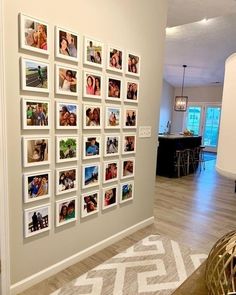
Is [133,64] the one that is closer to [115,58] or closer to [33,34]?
[115,58]

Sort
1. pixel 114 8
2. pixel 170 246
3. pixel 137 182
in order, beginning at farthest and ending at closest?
pixel 137 182 → pixel 170 246 → pixel 114 8

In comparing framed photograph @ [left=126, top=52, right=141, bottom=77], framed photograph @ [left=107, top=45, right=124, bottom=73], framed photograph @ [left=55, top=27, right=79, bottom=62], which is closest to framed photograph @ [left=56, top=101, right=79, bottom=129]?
framed photograph @ [left=55, top=27, right=79, bottom=62]

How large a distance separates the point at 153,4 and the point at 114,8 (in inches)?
25.9

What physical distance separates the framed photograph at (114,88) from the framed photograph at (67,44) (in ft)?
1.44

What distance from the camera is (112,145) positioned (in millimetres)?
2559

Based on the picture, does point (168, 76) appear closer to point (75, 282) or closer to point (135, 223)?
point (135, 223)

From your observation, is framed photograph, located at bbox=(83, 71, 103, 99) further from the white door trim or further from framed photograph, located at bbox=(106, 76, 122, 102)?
the white door trim

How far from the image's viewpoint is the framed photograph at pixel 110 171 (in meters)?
2.54

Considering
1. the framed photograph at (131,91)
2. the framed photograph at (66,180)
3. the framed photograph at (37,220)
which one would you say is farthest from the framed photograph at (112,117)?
the framed photograph at (37,220)

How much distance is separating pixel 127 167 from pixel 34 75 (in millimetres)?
1446

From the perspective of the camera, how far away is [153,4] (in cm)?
272

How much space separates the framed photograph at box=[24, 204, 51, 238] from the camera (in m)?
1.92

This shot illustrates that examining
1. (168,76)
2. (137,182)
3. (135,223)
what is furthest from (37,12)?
(168,76)

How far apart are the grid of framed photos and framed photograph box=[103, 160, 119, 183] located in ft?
0.04
